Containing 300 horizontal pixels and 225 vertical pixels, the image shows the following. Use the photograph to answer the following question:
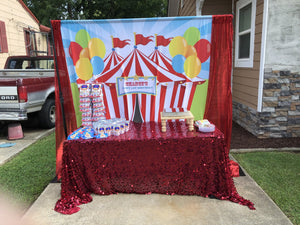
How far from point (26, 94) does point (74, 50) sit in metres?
2.40

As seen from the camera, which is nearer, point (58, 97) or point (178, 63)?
point (58, 97)

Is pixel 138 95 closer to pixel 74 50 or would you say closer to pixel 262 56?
pixel 74 50

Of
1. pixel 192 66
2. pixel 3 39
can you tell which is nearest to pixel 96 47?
pixel 192 66

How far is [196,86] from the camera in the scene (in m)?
3.79

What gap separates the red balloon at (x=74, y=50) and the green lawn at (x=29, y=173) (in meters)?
1.80

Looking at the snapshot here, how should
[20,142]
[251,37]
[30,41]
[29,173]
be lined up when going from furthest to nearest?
[30,41] → [20,142] → [251,37] → [29,173]

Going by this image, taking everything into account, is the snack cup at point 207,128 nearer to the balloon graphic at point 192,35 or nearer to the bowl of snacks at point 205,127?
the bowl of snacks at point 205,127

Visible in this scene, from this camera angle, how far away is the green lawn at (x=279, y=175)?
2.96 metres

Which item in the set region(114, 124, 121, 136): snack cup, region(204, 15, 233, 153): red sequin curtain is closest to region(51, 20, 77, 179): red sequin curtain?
region(114, 124, 121, 136): snack cup

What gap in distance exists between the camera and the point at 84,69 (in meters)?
3.74

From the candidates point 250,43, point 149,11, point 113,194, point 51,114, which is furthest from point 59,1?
point 113,194

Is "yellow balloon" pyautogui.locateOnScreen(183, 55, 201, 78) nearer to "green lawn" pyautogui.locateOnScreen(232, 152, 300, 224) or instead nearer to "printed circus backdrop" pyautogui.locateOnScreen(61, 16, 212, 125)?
"printed circus backdrop" pyautogui.locateOnScreen(61, 16, 212, 125)

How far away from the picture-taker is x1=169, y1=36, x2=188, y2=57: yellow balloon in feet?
12.0

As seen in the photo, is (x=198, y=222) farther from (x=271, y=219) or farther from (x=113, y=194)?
(x=113, y=194)
